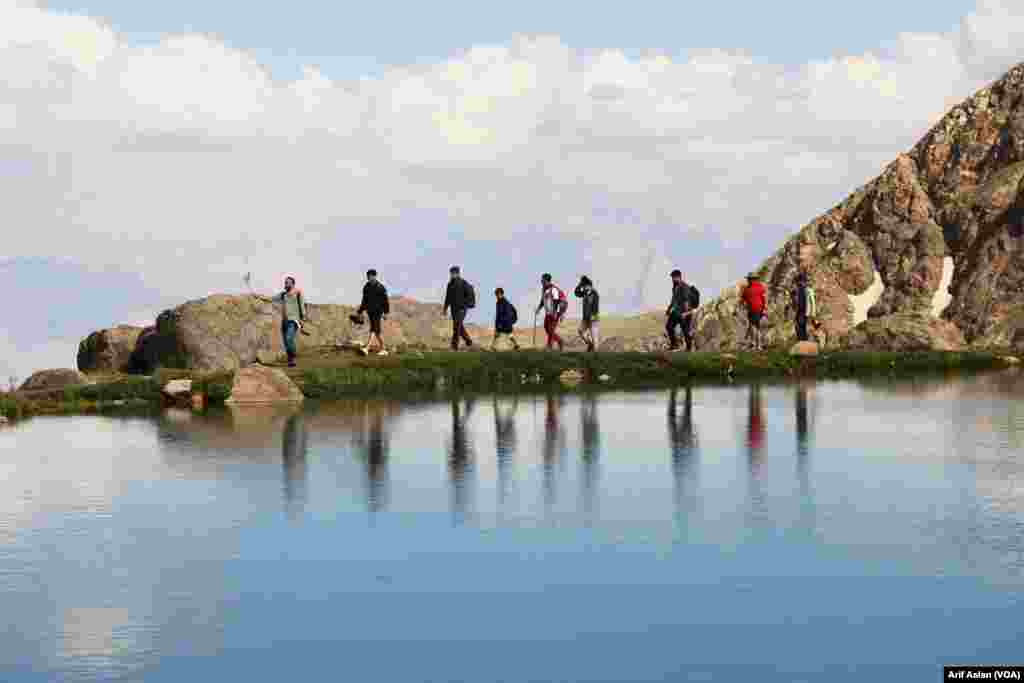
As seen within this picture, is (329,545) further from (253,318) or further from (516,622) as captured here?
(253,318)

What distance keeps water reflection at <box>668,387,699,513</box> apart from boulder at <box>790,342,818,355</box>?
49.3 ft

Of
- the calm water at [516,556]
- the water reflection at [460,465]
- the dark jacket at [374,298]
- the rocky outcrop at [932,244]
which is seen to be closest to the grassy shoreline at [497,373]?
the dark jacket at [374,298]

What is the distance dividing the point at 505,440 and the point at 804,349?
27164mm

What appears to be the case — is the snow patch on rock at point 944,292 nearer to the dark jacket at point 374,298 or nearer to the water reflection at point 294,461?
the dark jacket at point 374,298

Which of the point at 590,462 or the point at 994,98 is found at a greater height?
the point at 994,98

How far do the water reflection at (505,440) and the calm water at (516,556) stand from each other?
114 mm

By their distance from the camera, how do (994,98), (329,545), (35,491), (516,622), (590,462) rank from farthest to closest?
(994,98)
(590,462)
(35,491)
(329,545)
(516,622)

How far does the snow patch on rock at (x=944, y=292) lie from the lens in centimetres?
8206

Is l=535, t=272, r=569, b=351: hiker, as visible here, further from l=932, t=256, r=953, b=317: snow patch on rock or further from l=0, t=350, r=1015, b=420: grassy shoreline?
l=932, t=256, r=953, b=317: snow patch on rock

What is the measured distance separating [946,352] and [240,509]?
4139 cm

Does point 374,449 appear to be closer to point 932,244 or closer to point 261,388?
point 261,388

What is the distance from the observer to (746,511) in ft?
63.7

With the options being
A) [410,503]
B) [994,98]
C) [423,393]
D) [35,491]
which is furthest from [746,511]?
[994,98]

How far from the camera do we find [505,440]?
95.8 ft
